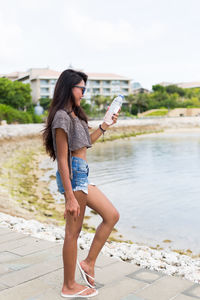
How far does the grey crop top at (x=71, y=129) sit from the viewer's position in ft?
8.66

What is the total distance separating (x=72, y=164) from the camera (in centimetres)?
273

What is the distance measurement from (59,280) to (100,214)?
773 millimetres

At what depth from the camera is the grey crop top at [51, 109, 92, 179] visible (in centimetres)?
264

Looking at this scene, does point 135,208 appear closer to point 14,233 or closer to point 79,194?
point 14,233

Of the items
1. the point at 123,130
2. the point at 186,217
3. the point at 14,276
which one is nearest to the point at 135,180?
the point at 186,217

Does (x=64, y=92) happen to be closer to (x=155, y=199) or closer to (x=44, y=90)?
(x=155, y=199)

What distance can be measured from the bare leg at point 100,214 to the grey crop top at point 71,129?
0.86ft

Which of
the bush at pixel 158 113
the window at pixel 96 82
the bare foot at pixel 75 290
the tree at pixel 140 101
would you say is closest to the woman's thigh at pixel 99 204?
the bare foot at pixel 75 290

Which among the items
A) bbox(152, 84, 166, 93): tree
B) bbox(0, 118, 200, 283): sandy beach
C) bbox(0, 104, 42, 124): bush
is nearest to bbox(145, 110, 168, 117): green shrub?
bbox(152, 84, 166, 93): tree

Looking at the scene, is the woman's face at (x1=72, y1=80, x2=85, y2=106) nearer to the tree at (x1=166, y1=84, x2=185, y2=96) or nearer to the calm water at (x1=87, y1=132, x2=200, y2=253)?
the calm water at (x1=87, y1=132, x2=200, y2=253)

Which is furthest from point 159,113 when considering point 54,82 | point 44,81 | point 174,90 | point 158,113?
point 44,81

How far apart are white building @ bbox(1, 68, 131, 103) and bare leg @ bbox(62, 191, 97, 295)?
71916 millimetres

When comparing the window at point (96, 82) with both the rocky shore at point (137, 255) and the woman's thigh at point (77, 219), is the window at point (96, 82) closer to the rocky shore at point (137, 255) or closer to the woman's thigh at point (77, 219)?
the rocky shore at point (137, 255)

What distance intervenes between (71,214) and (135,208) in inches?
236
